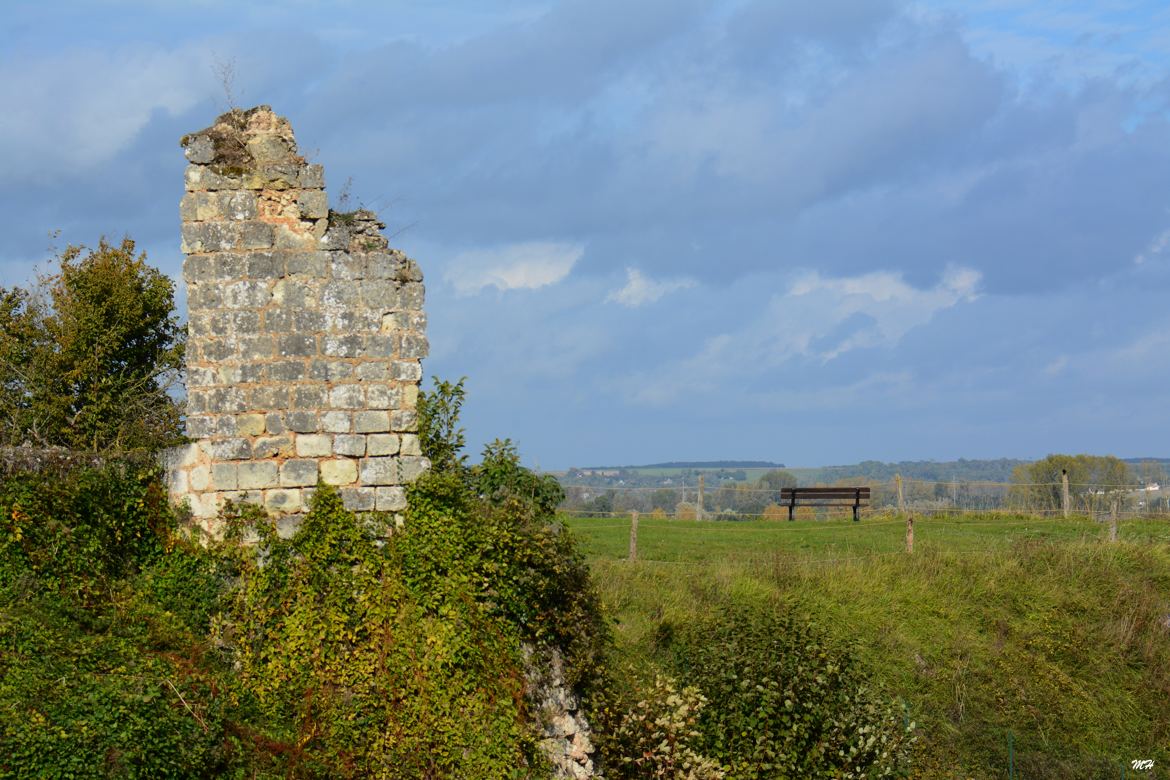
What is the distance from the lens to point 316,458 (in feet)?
34.8

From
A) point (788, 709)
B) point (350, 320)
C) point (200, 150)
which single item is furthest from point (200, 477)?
point (788, 709)

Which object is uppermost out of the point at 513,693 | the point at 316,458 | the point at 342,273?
the point at 342,273

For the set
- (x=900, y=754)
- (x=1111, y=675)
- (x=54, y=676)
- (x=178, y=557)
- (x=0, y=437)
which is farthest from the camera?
(x=1111, y=675)

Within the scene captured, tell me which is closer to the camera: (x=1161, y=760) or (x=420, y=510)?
(x=420, y=510)

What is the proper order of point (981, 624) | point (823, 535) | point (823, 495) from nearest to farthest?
1. point (981, 624)
2. point (823, 535)
3. point (823, 495)

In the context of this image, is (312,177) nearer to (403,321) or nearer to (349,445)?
(403,321)

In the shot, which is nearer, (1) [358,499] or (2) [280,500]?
(2) [280,500]

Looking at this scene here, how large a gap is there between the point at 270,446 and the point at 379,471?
102cm

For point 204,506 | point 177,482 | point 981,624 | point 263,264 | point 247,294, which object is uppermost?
point 263,264

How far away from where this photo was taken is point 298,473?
34.7 feet

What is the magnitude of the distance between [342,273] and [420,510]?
234 centimetres

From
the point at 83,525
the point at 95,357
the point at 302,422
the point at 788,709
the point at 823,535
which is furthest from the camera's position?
the point at 823,535

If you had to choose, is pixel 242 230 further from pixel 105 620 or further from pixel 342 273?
pixel 105 620

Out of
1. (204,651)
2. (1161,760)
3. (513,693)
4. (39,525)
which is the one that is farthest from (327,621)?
(1161,760)
